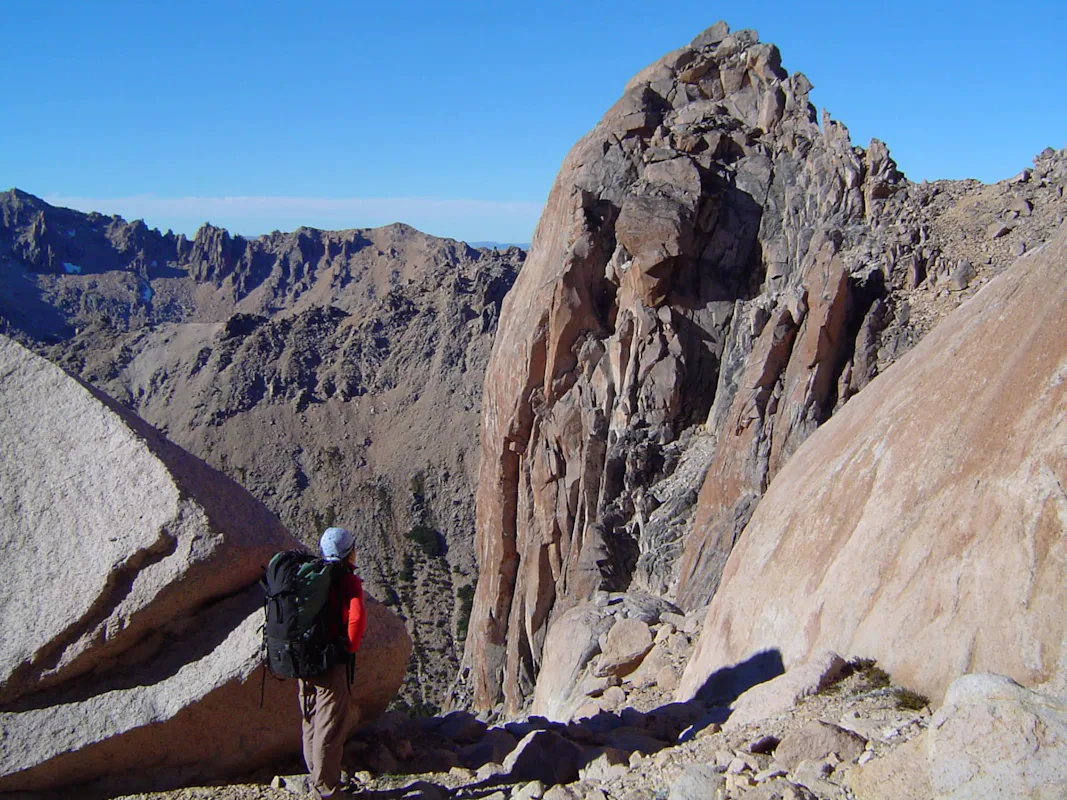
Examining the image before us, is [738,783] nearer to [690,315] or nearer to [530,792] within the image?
[530,792]

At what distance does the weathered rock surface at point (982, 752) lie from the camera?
183 inches

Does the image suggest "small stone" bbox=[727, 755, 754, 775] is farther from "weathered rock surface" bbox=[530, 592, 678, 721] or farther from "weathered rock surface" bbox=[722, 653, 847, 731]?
"weathered rock surface" bbox=[530, 592, 678, 721]

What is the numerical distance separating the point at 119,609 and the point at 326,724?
2106 millimetres

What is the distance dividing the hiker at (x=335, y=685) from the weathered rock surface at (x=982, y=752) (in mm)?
3847

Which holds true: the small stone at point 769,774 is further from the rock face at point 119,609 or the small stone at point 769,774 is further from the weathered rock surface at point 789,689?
the rock face at point 119,609

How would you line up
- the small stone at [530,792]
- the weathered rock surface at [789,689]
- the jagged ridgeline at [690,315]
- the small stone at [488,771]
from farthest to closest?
the jagged ridgeline at [690,315]
the small stone at [488,771]
the weathered rock surface at [789,689]
the small stone at [530,792]

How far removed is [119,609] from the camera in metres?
7.46

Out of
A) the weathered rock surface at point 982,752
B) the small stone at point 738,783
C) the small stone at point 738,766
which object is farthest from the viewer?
the small stone at point 738,766

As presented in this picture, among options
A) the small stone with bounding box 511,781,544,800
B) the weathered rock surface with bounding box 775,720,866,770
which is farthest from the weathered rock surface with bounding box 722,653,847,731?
the small stone with bounding box 511,781,544,800

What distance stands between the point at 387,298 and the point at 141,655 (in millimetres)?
101744

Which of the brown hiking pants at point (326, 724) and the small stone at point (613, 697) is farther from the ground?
the brown hiking pants at point (326, 724)

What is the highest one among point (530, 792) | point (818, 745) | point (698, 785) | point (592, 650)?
point (818, 745)

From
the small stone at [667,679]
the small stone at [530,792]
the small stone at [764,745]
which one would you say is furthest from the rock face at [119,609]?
the small stone at [667,679]

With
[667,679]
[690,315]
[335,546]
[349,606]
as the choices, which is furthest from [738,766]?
[690,315]
